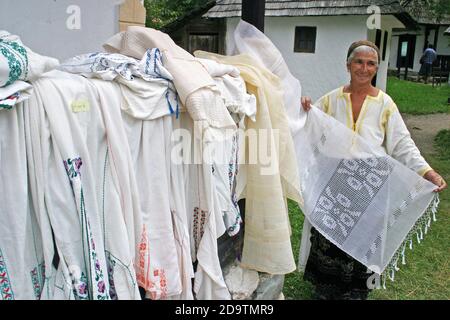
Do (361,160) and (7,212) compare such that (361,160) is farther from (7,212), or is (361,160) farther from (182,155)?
(7,212)

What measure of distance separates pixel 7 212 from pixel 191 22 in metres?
11.3

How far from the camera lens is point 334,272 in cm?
304

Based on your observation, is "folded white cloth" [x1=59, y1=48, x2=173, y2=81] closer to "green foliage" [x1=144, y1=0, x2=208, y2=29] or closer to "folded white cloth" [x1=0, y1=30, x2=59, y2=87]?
"folded white cloth" [x1=0, y1=30, x2=59, y2=87]

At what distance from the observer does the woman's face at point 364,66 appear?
8.73ft

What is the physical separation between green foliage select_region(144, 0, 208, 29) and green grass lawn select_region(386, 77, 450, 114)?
27.1 feet

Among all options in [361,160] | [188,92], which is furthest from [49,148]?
[361,160]

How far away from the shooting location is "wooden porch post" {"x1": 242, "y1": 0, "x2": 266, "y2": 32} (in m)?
2.48

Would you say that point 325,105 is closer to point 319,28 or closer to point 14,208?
point 14,208

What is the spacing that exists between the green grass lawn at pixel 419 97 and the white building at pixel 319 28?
3.15 m

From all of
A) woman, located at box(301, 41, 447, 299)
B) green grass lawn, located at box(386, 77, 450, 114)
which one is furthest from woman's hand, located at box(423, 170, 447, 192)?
green grass lawn, located at box(386, 77, 450, 114)

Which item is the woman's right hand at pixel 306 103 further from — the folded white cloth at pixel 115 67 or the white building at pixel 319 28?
the white building at pixel 319 28

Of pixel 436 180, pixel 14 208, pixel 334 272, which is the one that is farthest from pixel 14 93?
pixel 334 272

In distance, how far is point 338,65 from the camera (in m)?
10.6

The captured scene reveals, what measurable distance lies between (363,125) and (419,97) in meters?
14.7
